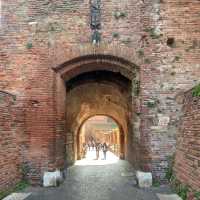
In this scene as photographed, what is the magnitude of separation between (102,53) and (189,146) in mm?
3826

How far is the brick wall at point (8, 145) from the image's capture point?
8344 millimetres

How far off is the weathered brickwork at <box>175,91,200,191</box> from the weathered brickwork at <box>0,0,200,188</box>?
959 mm

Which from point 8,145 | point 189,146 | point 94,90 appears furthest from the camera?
point 94,90

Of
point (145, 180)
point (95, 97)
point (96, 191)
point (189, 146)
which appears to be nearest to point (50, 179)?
point (96, 191)

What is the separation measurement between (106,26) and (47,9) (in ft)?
5.73

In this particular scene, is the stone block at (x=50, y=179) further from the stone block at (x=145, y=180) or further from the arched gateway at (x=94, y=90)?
the stone block at (x=145, y=180)

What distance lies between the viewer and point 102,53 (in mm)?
10133

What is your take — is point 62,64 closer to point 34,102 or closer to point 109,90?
point 34,102

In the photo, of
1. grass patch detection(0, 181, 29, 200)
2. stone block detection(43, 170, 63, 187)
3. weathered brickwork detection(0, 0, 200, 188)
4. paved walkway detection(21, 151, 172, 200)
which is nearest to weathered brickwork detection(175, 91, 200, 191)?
paved walkway detection(21, 151, 172, 200)

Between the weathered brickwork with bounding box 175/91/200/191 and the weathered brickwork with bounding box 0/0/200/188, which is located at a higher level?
the weathered brickwork with bounding box 0/0/200/188

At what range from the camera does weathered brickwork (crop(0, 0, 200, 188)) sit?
9711mm

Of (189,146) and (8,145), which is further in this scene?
(8,145)

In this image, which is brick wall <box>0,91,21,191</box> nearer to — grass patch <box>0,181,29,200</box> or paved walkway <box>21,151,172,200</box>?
grass patch <box>0,181,29,200</box>

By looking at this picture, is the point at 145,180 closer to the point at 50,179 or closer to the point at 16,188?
the point at 50,179
